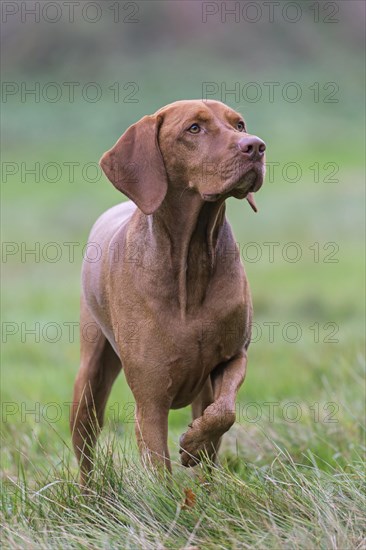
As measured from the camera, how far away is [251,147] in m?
5.07

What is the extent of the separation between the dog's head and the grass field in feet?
3.76

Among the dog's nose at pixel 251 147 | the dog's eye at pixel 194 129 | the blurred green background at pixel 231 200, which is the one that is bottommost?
the blurred green background at pixel 231 200

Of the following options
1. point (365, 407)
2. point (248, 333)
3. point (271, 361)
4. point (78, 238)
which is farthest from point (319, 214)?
point (248, 333)

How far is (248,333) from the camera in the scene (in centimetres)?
561

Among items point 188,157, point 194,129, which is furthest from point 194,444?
point 194,129

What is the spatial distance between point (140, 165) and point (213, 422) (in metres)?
1.23

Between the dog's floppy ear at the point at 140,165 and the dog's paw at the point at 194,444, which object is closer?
the dog's paw at the point at 194,444

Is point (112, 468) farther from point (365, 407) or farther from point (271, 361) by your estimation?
point (271, 361)

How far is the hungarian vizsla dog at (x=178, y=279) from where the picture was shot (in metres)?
5.31

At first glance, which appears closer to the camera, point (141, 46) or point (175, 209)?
point (175, 209)

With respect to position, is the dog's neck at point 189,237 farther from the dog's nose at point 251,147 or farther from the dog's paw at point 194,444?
the dog's paw at point 194,444

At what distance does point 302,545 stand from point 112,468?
1139mm

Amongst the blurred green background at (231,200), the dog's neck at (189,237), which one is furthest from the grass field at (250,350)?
the dog's neck at (189,237)

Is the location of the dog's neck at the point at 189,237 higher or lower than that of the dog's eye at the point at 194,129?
lower
